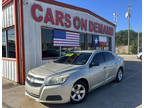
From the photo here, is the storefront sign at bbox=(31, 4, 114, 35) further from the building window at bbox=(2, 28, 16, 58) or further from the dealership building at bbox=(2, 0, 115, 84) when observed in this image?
the building window at bbox=(2, 28, 16, 58)

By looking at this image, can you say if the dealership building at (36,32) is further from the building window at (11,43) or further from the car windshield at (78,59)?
the car windshield at (78,59)

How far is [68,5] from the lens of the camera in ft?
24.7

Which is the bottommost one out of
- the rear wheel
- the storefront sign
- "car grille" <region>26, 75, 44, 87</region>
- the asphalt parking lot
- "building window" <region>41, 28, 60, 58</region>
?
the asphalt parking lot

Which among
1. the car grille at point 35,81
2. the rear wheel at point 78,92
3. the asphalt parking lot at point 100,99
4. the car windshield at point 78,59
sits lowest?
the asphalt parking lot at point 100,99

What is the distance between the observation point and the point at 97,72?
13.4ft

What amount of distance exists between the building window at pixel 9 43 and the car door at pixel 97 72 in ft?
14.4

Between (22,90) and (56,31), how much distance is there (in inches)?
151

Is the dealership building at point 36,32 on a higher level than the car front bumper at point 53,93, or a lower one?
higher

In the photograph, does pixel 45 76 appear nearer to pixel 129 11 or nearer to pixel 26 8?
pixel 26 8

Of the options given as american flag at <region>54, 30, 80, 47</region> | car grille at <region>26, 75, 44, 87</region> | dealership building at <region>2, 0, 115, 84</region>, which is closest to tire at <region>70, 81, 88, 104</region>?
car grille at <region>26, 75, 44, 87</region>

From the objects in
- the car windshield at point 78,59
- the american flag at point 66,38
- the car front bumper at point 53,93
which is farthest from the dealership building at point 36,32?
the car front bumper at point 53,93

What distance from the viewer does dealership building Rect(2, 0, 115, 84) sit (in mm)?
5586

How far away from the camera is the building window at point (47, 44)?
644cm

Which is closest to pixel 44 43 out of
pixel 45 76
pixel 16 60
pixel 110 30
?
pixel 16 60
